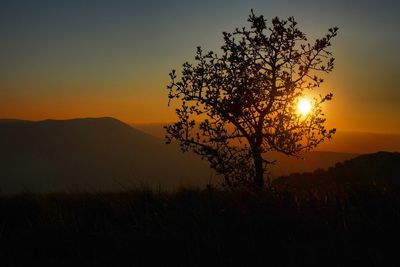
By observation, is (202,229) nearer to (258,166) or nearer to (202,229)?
(202,229)

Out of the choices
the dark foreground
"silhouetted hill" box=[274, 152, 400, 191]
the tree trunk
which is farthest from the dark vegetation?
"silhouetted hill" box=[274, 152, 400, 191]

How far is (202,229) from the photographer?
8.94 metres

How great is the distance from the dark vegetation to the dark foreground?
2 cm

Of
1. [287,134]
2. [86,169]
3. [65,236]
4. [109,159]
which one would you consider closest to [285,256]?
[65,236]

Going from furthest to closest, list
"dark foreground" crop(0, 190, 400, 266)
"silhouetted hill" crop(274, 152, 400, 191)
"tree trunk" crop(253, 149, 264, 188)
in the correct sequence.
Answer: "silhouetted hill" crop(274, 152, 400, 191), "tree trunk" crop(253, 149, 264, 188), "dark foreground" crop(0, 190, 400, 266)

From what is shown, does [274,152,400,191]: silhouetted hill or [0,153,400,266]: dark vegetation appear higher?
[274,152,400,191]: silhouetted hill

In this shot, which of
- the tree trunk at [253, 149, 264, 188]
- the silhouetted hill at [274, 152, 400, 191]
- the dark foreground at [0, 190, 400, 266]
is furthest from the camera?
the silhouetted hill at [274, 152, 400, 191]

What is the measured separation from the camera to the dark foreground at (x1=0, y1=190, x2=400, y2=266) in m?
7.97

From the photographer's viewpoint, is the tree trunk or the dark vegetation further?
the tree trunk

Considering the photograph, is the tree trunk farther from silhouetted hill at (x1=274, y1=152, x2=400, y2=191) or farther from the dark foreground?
silhouetted hill at (x1=274, y1=152, x2=400, y2=191)

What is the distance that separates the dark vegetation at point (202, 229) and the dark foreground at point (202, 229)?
2 cm

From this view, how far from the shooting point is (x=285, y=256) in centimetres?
799

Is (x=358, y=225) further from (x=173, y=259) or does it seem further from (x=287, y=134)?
(x=287, y=134)

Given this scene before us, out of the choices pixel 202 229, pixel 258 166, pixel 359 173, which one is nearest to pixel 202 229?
pixel 202 229
